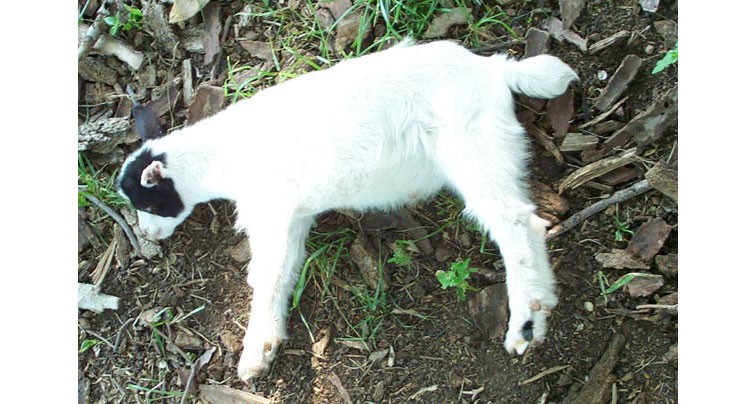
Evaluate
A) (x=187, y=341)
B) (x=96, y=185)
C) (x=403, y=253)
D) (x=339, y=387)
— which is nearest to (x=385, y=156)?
(x=403, y=253)

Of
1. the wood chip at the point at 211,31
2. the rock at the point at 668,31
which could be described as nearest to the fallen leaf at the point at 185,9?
the wood chip at the point at 211,31

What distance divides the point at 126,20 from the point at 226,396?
2397mm

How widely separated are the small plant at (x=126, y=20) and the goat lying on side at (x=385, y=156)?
1.09m

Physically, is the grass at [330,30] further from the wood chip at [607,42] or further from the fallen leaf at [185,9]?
the wood chip at [607,42]

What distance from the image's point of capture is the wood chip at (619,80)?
10.8ft

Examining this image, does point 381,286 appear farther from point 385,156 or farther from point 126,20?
point 126,20

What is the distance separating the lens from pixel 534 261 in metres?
3.06

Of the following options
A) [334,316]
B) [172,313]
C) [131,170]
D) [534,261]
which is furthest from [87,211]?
[534,261]

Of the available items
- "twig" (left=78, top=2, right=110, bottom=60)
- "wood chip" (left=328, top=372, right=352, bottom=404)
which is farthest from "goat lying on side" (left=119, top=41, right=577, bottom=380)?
"twig" (left=78, top=2, right=110, bottom=60)

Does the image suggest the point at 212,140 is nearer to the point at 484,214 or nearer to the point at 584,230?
the point at 484,214

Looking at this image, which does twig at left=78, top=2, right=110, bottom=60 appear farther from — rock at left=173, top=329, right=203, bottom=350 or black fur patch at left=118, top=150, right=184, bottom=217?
rock at left=173, top=329, right=203, bottom=350

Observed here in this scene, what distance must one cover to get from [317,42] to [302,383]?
1.98 meters

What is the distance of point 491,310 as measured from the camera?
128 inches

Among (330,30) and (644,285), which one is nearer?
(644,285)
